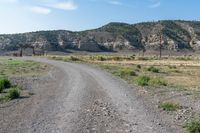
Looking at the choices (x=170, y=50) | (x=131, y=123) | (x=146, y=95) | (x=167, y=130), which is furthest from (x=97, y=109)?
(x=170, y=50)

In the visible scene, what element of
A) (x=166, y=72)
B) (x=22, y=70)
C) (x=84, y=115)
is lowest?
(x=166, y=72)

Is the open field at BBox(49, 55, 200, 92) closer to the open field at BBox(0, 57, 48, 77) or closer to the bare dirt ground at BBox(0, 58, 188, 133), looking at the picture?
the open field at BBox(0, 57, 48, 77)

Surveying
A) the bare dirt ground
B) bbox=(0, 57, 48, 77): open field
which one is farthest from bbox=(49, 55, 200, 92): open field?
the bare dirt ground

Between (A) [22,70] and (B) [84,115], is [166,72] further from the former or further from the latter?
(B) [84,115]

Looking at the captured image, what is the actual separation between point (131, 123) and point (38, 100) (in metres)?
8.03

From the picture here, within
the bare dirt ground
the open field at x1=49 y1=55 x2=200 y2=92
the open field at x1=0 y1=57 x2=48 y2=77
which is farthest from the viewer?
the open field at x1=0 y1=57 x2=48 y2=77

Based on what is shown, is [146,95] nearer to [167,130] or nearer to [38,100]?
[38,100]

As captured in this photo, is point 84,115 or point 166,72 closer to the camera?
point 84,115

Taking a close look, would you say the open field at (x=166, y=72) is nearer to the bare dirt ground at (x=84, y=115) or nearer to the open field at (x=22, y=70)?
the open field at (x=22, y=70)

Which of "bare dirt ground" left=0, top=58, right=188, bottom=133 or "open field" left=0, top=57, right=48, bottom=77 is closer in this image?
"bare dirt ground" left=0, top=58, right=188, bottom=133

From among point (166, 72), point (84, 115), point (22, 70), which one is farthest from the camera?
point (166, 72)

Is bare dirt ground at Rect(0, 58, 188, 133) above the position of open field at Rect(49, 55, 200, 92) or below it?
above

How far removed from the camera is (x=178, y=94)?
83.4ft

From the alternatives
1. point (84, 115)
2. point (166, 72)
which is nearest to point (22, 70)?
point (166, 72)
